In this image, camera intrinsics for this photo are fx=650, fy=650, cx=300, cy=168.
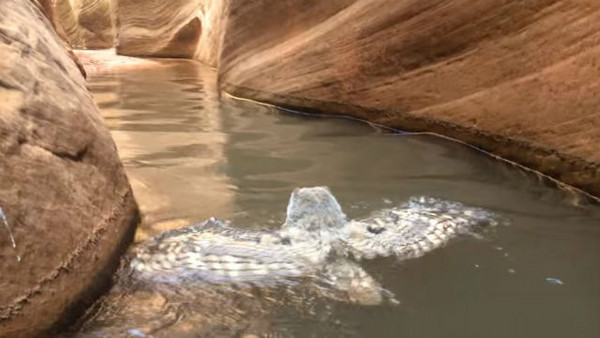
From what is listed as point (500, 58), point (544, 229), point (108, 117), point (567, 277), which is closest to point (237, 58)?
point (108, 117)

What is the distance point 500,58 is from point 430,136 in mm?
850

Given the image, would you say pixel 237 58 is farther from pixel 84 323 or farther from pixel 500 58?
pixel 84 323

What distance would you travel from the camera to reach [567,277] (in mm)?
2449

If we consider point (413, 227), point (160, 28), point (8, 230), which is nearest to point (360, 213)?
point (413, 227)

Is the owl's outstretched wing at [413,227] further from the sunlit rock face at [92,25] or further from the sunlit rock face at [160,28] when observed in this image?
the sunlit rock face at [92,25]

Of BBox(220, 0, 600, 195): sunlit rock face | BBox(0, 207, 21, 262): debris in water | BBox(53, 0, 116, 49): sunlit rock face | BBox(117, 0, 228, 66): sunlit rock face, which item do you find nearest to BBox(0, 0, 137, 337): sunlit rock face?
BBox(0, 207, 21, 262): debris in water

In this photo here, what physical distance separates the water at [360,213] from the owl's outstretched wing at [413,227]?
91 millimetres

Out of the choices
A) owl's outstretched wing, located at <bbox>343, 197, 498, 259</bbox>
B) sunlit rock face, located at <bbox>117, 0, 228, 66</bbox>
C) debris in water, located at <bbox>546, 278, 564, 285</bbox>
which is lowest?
debris in water, located at <bbox>546, 278, 564, 285</bbox>

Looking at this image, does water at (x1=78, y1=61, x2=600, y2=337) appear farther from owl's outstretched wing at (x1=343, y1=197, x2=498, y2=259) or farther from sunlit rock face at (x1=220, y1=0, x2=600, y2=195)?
sunlit rock face at (x1=220, y1=0, x2=600, y2=195)

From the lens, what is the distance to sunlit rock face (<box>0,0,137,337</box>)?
1990 millimetres

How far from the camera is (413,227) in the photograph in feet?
9.78

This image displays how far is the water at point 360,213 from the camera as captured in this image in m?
2.10

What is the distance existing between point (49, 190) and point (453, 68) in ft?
10.8

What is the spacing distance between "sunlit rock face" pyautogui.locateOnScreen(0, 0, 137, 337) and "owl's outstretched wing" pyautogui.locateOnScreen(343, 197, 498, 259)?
102 cm
